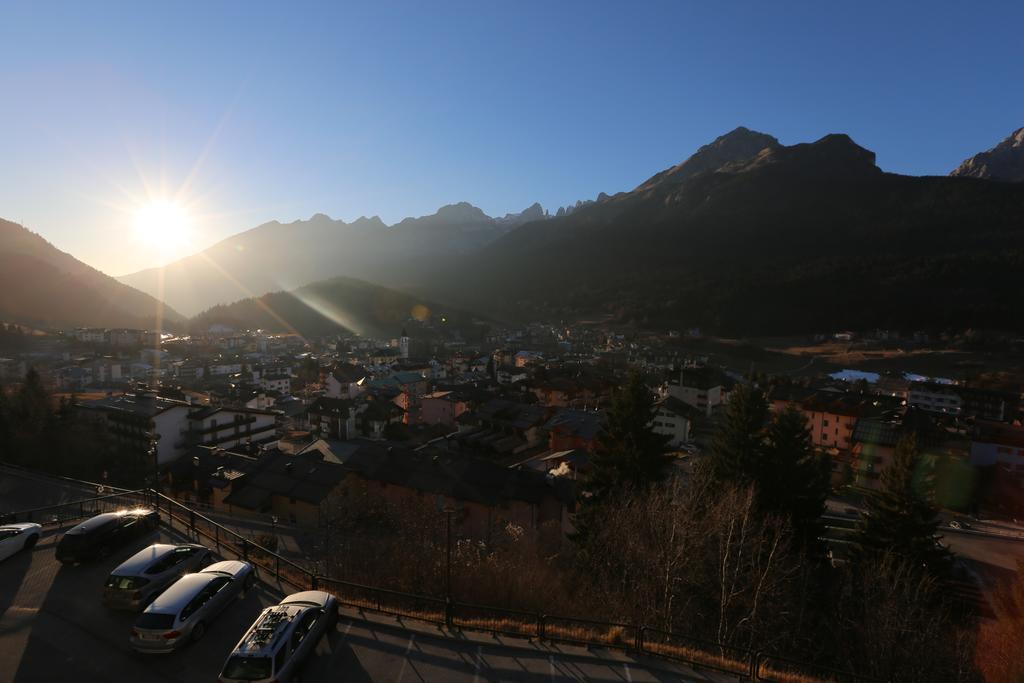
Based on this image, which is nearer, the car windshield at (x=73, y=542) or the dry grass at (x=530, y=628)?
the dry grass at (x=530, y=628)

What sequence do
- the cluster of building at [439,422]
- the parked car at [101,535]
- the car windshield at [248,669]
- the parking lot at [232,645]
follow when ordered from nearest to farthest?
the car windshield at [248,669], the parking lot at [232,645], the parked car at [101,535], the cluster of building at [439,422]

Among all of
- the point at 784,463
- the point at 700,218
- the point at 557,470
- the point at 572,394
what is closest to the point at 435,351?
the point at 572,394

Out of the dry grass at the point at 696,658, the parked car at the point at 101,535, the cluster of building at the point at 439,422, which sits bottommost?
the cluster of building at the point at 439,422

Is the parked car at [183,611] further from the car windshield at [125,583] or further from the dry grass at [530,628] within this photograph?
the dry grass at [530,628]

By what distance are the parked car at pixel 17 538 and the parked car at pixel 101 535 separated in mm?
797

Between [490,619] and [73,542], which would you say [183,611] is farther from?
[490,619]

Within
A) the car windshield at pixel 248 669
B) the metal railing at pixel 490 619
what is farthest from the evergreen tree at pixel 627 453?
the car windshield at pixel 248 669

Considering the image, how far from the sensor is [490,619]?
941 cm

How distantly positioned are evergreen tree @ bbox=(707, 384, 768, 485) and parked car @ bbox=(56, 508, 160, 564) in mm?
14943

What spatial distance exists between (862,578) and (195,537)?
665 inches

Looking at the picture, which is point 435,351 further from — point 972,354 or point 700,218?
point 700,218

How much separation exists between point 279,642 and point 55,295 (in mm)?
143607

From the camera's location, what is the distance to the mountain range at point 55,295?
106 meters

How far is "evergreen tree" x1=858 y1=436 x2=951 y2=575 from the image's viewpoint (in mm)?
14352
